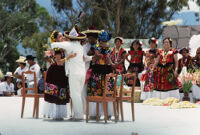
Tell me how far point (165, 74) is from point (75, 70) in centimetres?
528

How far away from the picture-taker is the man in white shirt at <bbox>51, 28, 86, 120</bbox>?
8250mm

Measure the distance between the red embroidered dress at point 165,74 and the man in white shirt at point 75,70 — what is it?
485 cm

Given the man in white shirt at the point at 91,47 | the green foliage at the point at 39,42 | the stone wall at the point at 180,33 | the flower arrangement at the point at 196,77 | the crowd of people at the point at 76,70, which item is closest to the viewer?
the crowd of people at the point at 76,70

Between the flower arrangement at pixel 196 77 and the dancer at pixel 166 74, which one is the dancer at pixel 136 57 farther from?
the flower arrangement at pixel 196 77

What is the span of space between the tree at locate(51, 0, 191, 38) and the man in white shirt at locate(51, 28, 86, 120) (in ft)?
75.1

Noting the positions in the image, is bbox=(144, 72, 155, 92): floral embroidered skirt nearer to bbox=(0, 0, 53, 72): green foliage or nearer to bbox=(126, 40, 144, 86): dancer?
bbox=(126, 40, 144, 86): dancer

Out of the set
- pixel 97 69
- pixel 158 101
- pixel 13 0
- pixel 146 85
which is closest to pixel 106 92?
pixel 97 69

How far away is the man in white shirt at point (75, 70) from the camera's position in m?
8.25

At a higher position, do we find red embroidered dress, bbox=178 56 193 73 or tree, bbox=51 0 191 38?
tree, bbox=51 0 191 38

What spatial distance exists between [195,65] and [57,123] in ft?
22.2

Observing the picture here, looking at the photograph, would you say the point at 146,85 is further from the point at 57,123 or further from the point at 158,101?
the point at 57,123

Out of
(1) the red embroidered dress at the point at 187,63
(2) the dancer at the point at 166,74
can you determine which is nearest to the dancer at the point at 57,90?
(2) the dancer at the point at 166,74

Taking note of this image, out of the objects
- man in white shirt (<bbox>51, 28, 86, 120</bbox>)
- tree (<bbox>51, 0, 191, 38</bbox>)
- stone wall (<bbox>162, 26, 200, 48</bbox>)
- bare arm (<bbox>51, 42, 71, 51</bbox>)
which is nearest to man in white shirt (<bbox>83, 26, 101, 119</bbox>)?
man in white shirt (<bbox>51, 28, 86, 120</bbox>)

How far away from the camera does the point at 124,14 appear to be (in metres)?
32.3
